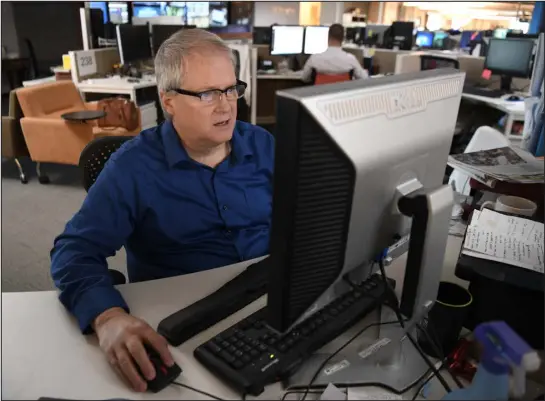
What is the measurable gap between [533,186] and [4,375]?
4.50 feet

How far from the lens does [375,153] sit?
0.64m

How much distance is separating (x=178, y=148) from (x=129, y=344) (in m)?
0.54

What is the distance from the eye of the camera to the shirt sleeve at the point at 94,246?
36.5 inches

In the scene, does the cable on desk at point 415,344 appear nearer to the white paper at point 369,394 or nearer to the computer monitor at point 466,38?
the white paper at point 369,394

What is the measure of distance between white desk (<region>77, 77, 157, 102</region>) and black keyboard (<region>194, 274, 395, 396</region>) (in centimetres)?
372

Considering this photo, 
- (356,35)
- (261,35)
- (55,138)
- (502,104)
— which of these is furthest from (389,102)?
(356,35)

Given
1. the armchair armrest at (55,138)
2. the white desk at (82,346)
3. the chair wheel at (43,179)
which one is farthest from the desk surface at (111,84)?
the white desk at (82,346)

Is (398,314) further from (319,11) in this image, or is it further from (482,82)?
(319,11)

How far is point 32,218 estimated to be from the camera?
332cm

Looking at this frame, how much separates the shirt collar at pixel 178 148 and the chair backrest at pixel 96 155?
0.92ft

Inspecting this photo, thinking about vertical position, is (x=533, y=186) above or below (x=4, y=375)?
above

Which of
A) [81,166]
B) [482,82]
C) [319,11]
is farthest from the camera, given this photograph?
[319,11]

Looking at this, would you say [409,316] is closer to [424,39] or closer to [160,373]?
[160,373]

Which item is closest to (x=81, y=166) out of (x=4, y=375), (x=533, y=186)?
(x=4, y=375)
